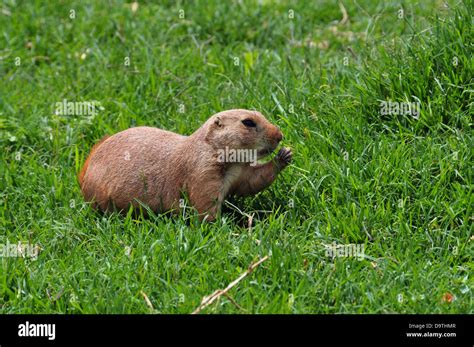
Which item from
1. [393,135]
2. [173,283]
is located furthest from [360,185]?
[173,283]

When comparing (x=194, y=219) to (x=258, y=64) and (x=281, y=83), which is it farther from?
(x=258, y=64)

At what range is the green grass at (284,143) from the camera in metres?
5.38

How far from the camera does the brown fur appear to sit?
6227 millimetres

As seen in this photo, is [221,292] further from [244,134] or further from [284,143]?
[284,143]

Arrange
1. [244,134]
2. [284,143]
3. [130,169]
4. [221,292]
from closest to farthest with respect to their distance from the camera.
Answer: [221,292] < [244,134] < [130,169] < [284,143]

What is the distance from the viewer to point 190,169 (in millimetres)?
6297

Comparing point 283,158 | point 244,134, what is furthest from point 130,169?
point 283,158

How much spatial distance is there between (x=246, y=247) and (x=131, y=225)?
0.87 m

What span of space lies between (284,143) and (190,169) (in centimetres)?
91

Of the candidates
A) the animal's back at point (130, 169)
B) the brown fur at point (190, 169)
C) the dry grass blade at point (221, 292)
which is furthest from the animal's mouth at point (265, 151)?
the dry grass blade at point (221, 292)

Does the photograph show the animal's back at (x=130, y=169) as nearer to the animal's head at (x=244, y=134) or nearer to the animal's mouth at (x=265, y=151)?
the animal's head at (x=244, y=134)

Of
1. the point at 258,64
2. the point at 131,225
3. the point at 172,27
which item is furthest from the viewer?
the point at 172,27

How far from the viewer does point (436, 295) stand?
17.0 ft

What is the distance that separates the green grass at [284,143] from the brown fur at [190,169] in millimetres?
169
